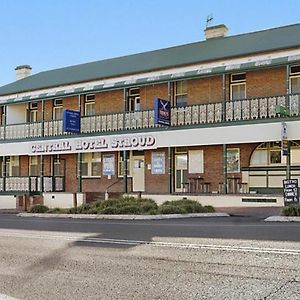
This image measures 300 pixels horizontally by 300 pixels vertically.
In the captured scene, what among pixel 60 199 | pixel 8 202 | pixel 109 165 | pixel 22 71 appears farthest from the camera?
pixel 22 71

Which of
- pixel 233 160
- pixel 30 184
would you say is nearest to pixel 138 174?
pixel 233 160

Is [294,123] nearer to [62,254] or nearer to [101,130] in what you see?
[101,130]

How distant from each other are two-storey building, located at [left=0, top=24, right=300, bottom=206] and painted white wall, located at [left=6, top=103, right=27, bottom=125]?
0.06m

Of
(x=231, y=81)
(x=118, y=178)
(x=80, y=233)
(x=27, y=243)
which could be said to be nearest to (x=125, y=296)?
(x=27, y=243)

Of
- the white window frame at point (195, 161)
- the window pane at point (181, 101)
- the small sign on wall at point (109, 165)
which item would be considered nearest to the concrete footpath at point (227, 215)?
the white window frame at point (195, 161)

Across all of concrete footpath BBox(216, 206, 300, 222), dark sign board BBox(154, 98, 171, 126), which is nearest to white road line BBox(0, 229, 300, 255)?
concrete footpath BBox(216, 206, 300, 222)

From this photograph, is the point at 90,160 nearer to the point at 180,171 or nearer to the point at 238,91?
the point at 180,171

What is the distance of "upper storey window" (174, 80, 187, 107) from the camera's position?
25984 mm

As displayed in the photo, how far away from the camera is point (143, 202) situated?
20.1 metres

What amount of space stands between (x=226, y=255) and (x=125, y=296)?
2685 millimetres

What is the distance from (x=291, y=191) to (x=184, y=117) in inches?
299

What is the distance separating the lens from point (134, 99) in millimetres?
27891

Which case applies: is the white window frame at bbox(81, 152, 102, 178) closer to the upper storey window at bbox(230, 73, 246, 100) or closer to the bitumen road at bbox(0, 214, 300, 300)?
the upper storey window at bbox(230, 73, 246, 100)

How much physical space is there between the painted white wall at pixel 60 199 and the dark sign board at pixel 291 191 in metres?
12.0
